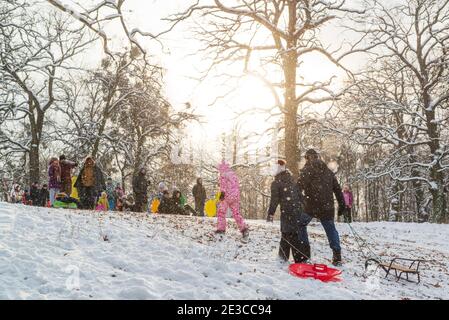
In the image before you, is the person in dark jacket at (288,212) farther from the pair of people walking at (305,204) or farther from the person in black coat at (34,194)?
the person in black coat at (34,194)

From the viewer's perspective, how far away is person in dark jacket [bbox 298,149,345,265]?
8.28 m

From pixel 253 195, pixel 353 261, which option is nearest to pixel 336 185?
pixel 353 261

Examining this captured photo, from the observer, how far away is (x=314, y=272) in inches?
283

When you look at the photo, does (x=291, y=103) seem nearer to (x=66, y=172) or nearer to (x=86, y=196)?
(x=86, y=196)

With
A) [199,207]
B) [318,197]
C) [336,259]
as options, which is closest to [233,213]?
[318,197]

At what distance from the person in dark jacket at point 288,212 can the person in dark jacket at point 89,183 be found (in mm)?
7614

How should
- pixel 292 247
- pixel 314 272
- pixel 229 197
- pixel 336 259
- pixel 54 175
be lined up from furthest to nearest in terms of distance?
pixel 54 175, pixel 229 197, pixel 336 259, pixel 292 247, pixel 314 272

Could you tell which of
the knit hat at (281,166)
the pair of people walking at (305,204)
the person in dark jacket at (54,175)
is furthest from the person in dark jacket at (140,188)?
the pair of people walking at (305,204)

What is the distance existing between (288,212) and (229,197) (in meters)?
2.36

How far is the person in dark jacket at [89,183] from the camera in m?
13.6

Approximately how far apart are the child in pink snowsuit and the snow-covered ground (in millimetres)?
396

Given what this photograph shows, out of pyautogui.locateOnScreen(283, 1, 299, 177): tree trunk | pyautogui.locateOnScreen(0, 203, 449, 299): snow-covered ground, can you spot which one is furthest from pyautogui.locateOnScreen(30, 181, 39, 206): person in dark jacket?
pyautogui.locateOnScreen(283, 1, 299, 177): tree trunk

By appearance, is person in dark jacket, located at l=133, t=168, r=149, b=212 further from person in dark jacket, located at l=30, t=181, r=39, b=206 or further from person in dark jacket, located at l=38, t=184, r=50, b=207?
person in dark jacket, located at l=38, t=184, r=50, b=207
